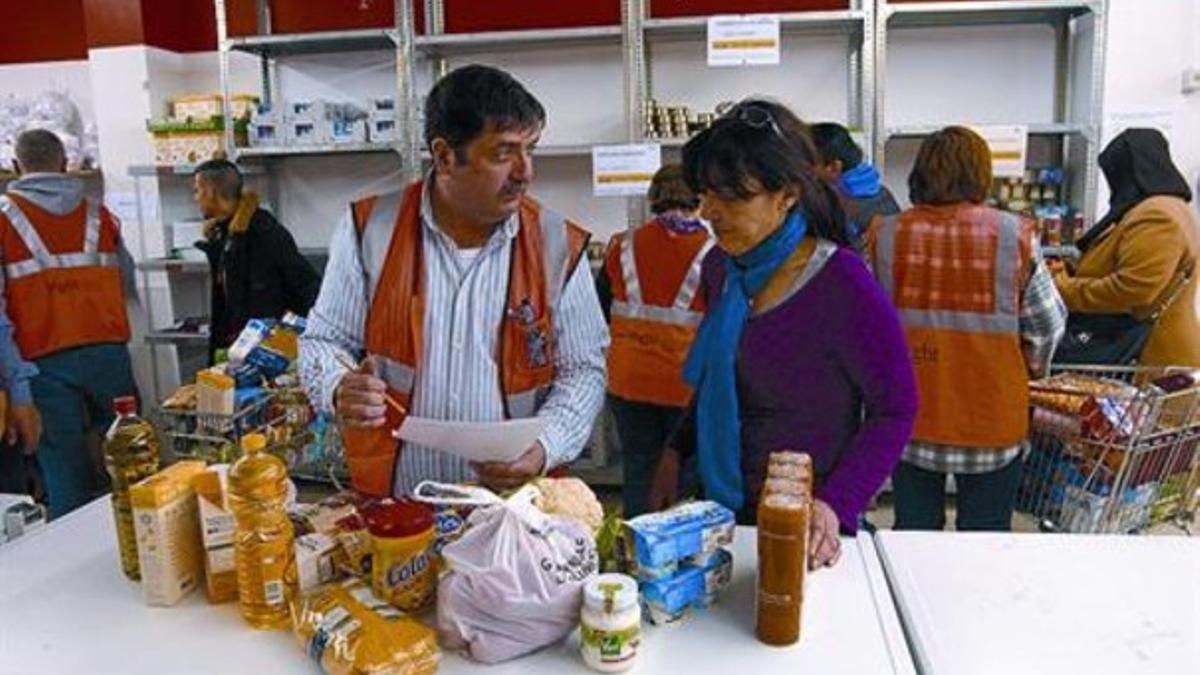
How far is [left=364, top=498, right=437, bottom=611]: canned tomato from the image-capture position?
1.32 metres

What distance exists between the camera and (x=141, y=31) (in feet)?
15.9

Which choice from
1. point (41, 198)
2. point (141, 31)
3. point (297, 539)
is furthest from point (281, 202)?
point (297, 539)

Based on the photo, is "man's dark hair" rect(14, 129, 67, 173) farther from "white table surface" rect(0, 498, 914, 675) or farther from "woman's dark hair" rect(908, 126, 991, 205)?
"woman's dark hair" rect(908, 126, 991, 205)

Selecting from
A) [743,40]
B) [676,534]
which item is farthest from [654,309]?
[676,534]

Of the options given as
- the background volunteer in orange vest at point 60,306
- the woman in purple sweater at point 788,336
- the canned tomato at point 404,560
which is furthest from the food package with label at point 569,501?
the background volunteer in orange vest at point 60,306

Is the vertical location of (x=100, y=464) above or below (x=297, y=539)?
below

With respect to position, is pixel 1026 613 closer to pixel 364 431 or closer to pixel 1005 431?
pixel 364 431

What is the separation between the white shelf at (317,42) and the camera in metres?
4.62

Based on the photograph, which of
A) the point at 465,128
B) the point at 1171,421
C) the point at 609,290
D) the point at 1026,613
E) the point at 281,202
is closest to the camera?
the point at 1026,613

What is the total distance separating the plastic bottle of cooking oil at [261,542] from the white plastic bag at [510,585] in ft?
0.81

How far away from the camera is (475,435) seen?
1.49m

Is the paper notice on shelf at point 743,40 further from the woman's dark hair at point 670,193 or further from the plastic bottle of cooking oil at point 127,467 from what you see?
the plastic bottle of cooking oil at point 127,467

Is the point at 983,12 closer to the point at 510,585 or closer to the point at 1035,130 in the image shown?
the point at 1035,130

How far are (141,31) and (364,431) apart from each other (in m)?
3.94
